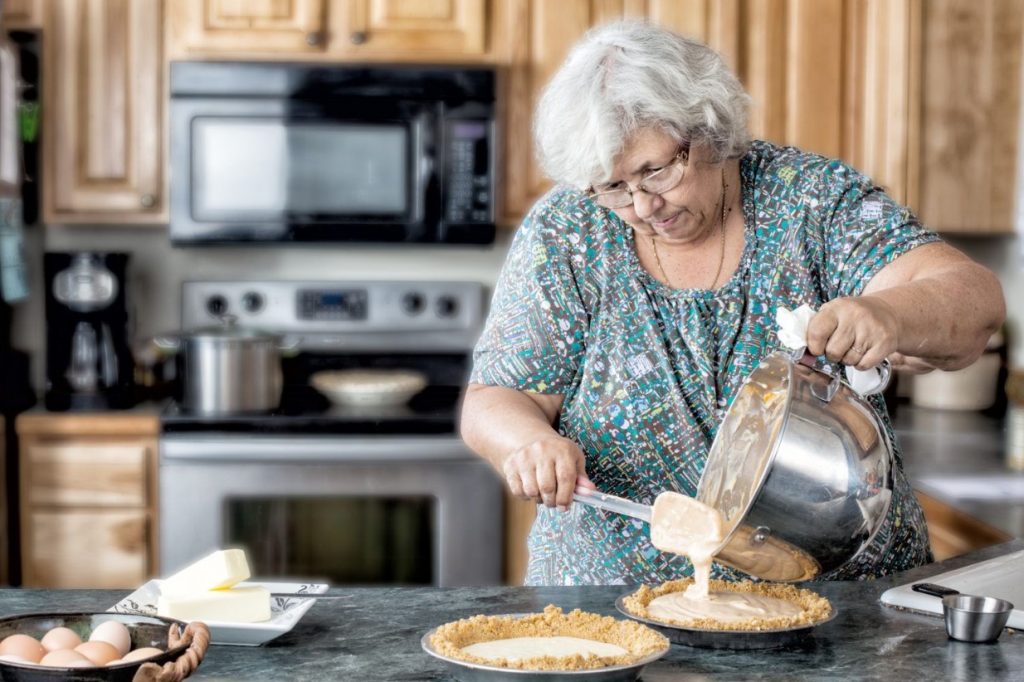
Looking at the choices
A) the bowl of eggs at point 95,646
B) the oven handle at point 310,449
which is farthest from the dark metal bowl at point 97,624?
the oven handle at point 310,449

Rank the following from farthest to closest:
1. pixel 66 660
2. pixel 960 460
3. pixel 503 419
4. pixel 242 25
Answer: pixel 242 25 < pixel 960 460 < pixel 503 419 < pixel 66 660

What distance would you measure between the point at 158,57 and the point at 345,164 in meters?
0.55

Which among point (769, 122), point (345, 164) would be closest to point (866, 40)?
point (769, 122)

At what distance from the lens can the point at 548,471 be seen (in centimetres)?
153

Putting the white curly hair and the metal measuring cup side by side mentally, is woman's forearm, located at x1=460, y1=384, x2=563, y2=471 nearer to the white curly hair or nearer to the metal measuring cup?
the white curly hair

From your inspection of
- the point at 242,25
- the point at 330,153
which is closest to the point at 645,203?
the point at 330,153

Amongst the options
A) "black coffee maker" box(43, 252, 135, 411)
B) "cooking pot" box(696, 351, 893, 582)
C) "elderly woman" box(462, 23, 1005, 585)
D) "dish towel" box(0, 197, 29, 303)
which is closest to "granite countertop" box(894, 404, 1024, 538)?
"elderly woman" box(462, 23, 1005, 585)

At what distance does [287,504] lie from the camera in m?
3.15

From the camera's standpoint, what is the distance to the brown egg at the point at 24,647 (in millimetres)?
1187

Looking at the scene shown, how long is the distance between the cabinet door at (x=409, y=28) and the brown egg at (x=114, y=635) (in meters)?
2.33

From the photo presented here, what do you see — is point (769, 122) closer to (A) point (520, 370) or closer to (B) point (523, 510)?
(B) point (523, 510)

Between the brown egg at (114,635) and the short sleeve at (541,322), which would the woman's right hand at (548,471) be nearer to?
the short sleeve at (541,322)

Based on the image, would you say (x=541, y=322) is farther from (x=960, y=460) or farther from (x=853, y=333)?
(x=960, y=460)

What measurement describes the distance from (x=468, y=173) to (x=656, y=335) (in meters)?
1.66
